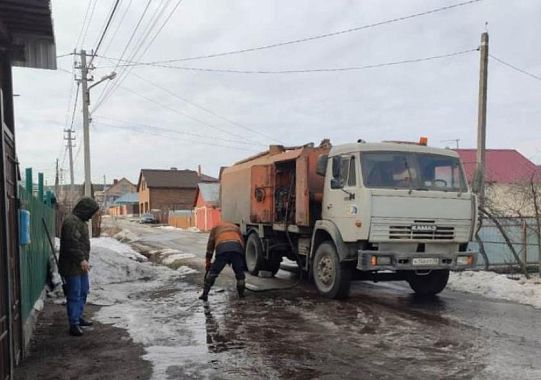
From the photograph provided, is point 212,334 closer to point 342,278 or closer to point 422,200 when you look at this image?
point 342,278

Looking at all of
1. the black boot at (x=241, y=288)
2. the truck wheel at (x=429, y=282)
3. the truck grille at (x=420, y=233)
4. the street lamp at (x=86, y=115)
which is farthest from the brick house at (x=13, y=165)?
the street lamp at (x=86, y=115)

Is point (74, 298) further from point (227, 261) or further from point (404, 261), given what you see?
point (404, 261)

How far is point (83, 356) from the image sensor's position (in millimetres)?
6066

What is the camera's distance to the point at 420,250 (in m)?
9.23

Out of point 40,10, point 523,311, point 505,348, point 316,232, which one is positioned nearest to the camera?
point 505,348

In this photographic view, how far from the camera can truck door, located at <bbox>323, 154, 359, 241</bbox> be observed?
30.1 ft

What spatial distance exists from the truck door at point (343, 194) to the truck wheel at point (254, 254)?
334cm

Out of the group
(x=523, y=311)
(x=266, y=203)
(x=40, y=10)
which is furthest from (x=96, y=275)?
(x=523, y=311)

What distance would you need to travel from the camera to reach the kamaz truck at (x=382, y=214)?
898 centimetres

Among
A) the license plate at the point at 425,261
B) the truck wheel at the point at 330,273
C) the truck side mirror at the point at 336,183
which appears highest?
the truck side mirror at the point at 336,183

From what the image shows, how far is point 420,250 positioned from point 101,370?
18.9 feet

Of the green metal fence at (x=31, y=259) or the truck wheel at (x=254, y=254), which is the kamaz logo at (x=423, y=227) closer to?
the truck wheel at (x=254, y=254)

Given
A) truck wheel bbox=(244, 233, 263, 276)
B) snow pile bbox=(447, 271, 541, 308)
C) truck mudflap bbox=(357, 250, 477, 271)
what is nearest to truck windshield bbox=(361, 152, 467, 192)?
truck mudflap bbox=(357, 250, 477, 271)

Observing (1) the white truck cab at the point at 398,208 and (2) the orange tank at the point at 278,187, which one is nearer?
(1) the white truck cab at the point at 398,208
